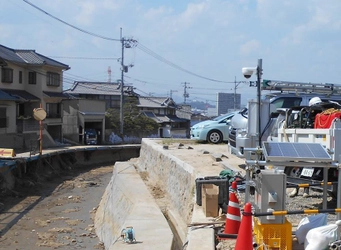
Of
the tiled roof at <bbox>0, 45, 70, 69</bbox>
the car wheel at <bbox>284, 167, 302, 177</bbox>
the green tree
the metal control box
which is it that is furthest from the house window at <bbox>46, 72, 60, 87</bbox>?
the metal control box

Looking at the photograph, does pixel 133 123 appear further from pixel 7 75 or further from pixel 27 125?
pixel 7 75

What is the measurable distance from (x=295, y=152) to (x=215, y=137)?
13.9 meters

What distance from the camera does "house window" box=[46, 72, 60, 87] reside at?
3633 centimetres

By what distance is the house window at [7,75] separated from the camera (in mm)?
31641

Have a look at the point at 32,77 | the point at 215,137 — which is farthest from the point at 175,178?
the point at 32,77

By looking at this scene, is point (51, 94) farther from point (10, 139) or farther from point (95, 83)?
point (95, 83)

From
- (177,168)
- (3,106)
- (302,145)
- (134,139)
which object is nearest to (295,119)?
(302,145)

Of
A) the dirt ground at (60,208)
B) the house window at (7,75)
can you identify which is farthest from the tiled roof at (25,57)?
the dirt ground at (60,208)

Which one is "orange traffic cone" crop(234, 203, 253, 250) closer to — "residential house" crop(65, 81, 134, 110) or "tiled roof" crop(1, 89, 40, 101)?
"tiled roof" crop(1, 89, 40, 101)

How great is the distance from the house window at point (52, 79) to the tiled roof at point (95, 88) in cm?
1016

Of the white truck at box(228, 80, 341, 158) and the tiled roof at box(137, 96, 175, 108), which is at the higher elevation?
the tiled roof at box(137, 96, 175, 108)

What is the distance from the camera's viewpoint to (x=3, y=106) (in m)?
29.5

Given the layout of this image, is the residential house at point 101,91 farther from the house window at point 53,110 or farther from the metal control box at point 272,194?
the metal control box at point 272,194

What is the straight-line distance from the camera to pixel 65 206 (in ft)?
65.2
